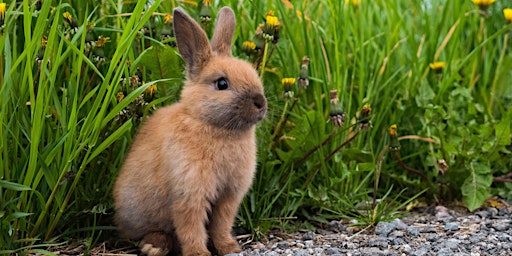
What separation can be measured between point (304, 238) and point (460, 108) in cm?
150

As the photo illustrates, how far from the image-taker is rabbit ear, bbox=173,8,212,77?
337cm

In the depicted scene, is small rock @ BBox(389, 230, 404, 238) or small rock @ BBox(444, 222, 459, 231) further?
small rock @ BBox(444, 222, 459, 231)

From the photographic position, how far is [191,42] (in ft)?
11.2

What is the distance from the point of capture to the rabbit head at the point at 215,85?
328 cm

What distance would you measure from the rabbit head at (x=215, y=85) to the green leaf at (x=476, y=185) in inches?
59.9

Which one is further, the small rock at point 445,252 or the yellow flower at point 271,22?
the yellow flower at point 271,22

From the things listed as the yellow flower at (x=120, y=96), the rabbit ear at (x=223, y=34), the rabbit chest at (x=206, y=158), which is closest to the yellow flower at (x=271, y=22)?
the rabbit ear at (x=223, y=34)

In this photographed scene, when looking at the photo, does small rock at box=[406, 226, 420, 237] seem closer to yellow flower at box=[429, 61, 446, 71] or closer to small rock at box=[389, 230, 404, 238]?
small rock at box=[389, 230, 404, 238]

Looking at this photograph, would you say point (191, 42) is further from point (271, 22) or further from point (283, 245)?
point (283, 245)

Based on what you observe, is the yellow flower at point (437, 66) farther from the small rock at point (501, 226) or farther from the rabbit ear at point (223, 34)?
the rabbit ear at point (223, 34)

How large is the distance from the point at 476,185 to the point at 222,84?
1.69 m

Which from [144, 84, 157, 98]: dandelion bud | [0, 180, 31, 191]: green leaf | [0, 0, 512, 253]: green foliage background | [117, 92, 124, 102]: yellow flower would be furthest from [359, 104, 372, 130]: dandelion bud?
[0, 180, 31, 191]: green leaf

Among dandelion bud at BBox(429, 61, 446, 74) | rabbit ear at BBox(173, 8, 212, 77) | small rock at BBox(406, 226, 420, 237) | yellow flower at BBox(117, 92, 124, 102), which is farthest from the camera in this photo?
dandelion bud at BBox(429, 61, 446, 74)

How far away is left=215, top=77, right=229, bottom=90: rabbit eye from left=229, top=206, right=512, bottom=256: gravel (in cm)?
73
